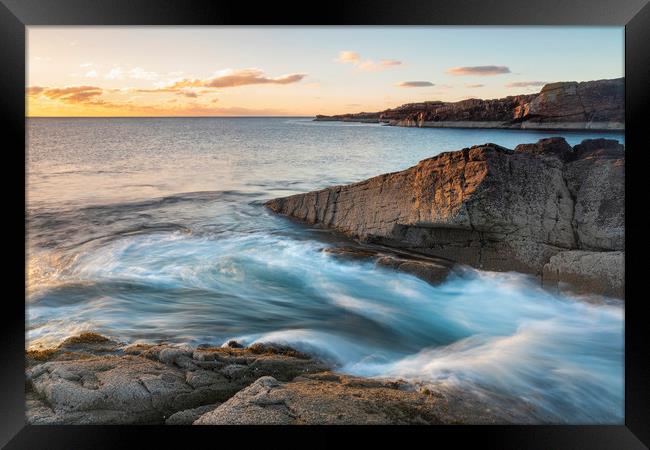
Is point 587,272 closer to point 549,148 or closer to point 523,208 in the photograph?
point 523,208

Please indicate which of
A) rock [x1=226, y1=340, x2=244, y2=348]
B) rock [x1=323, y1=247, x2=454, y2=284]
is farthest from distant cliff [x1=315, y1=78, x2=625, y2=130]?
rock [x1=226, y1=340, x2=244, y2=348]

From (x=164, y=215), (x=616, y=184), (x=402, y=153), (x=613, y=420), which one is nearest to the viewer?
(x=613, y=420)

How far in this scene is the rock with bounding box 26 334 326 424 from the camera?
3.33 metres

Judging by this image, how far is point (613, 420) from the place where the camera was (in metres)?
3.82

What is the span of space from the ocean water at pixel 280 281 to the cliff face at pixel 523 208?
238 millimetres

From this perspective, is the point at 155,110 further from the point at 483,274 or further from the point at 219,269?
the point at 483,274

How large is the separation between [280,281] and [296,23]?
102 inches

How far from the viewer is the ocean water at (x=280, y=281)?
13.7 feet

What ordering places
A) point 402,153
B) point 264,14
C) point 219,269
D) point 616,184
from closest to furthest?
point 264,14 → point 616,184 → point 219,269 → point 402,153

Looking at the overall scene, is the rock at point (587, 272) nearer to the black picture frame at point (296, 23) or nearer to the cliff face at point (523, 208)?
the cliff face at point (523, 208)

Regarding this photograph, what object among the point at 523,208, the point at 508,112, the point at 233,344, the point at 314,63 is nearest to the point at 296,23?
the point at 314,63

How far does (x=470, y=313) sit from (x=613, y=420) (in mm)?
1345

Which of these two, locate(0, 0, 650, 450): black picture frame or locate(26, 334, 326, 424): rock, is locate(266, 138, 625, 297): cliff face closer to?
locate(0, 0, 650, 450): black picture frame

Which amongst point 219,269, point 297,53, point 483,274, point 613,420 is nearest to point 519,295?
point 483,274
